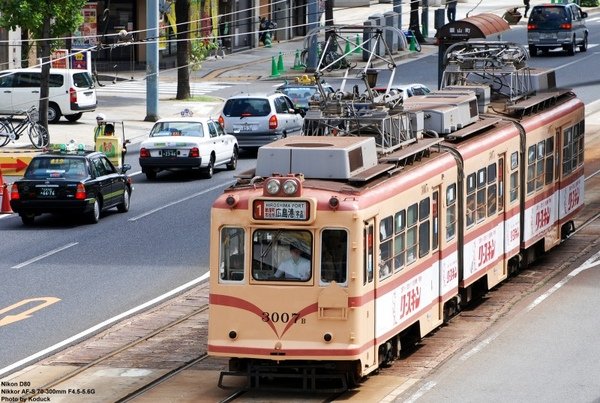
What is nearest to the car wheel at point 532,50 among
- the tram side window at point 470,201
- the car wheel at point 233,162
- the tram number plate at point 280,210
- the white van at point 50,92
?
the white van at point 50,92

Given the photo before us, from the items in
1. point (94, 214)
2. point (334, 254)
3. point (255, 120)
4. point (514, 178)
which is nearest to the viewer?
point (334, 254)

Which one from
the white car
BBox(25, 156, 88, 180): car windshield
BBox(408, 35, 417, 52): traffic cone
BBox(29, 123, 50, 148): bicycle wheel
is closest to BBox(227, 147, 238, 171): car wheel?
the white car

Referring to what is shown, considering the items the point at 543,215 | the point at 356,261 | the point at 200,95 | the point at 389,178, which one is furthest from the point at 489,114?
the point at 200,95

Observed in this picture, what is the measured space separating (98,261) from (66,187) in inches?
146

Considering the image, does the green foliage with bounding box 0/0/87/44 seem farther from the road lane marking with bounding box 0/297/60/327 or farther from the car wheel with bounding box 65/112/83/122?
the road lane marking with bounding box 0/297/60/327

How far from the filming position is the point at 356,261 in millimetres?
17875

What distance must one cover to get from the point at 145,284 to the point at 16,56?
32600 mm

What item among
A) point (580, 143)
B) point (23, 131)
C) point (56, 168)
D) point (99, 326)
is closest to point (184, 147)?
point (56, 168)

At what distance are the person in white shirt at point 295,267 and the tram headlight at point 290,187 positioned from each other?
637 millimetres

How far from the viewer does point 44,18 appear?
4284cm

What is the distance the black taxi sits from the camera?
31.0 meters

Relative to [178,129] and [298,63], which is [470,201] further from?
[298,63]

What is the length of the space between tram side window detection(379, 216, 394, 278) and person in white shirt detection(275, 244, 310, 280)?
3.57 ft

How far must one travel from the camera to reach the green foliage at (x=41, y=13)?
139ft
